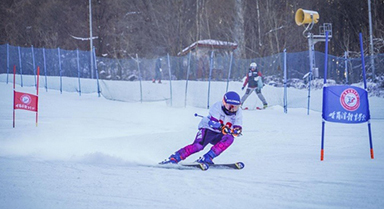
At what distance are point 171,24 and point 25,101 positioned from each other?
28384 mm

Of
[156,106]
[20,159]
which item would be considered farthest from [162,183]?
[156,106]

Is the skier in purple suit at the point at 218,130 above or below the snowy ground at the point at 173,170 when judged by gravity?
above

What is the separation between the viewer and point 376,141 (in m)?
7.74

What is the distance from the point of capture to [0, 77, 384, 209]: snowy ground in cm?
359

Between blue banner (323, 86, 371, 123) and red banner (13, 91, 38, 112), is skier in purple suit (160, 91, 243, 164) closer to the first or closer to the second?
blue banner (323, 86, 371, 123)

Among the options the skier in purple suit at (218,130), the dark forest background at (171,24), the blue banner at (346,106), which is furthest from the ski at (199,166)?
the dark forest background at (171,24)

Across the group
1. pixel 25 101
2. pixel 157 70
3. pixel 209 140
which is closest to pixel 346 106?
pixel 209 140

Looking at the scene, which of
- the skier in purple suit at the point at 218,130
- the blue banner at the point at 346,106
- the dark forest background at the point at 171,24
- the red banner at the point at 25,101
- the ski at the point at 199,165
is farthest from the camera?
the dark forest background at the point at 171,24

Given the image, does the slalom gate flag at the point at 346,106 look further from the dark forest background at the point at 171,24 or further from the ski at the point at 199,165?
the dark forest background at the point at 171,24

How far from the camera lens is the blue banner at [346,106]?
5.78m

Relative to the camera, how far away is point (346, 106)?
5.79 meters

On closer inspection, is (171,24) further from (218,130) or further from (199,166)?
(199,166)

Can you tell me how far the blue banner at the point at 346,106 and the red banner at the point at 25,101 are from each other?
8.38 m

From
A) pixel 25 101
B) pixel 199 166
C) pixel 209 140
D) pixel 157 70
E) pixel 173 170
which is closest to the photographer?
pixel 173 170
